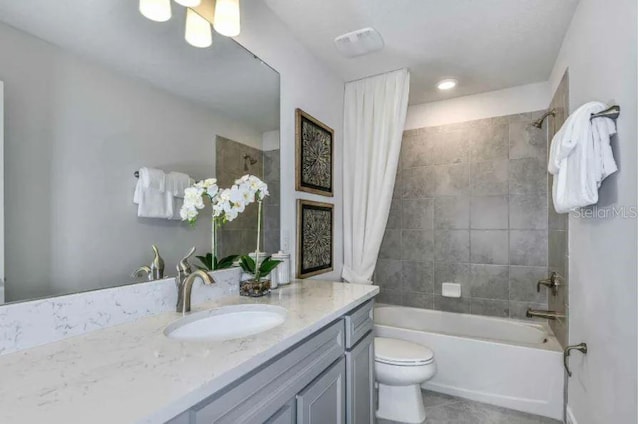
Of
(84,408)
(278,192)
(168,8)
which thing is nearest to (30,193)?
(84,408)

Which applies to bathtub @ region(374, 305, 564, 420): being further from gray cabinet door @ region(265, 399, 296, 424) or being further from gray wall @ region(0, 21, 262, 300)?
gray wall @ region(0, 21, 262, 300)

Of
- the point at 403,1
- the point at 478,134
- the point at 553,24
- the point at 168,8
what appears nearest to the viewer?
the point at 168,8

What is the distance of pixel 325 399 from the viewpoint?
3.89 feet

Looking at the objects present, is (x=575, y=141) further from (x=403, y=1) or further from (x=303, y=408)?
(x=303, y=408)

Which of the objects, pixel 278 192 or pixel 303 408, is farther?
pixel 278 192

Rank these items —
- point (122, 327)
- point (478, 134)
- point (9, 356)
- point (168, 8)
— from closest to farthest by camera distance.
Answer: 1. point (9, 356)
2. point (122, 327)
3. point (168, 8)
4. point (478, 134)

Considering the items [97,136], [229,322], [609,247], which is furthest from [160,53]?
[609,247]

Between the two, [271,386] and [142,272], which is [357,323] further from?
[142,272]

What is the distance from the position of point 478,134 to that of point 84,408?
3.13 m

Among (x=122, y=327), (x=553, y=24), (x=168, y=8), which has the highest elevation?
(x=553, y=24)

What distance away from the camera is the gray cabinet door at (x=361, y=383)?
140cm

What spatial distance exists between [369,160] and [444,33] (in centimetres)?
94

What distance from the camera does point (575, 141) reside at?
1.27m

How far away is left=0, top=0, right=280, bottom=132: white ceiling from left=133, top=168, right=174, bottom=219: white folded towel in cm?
36
